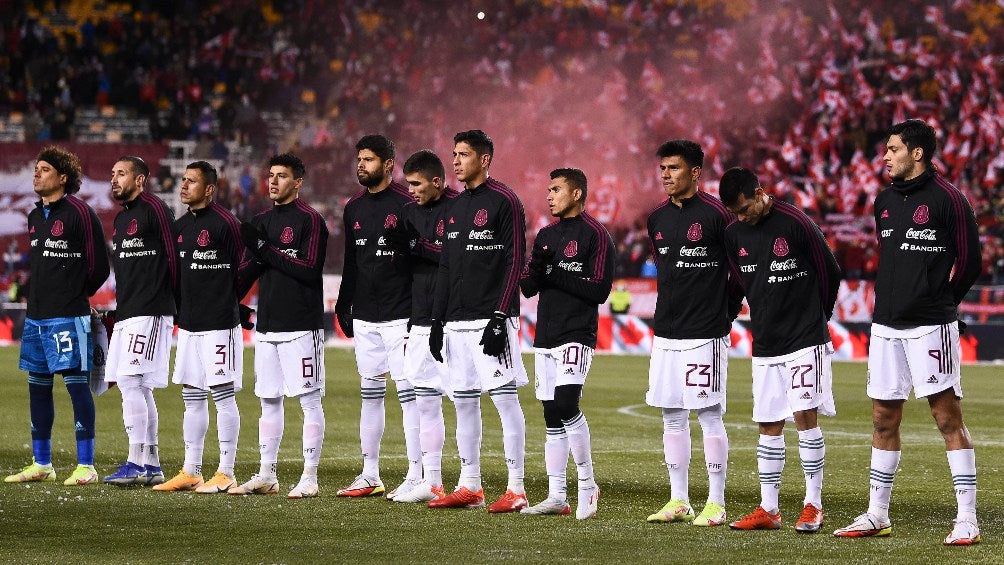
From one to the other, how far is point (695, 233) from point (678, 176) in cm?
35

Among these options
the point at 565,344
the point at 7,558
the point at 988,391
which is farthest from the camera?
the point at 988,391

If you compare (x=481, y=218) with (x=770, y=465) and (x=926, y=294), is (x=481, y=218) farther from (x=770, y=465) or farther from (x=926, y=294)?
(x=926, y=294)

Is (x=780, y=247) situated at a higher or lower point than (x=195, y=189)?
lower

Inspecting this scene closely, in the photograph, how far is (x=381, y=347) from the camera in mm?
10391

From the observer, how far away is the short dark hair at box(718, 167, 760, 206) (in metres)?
8.53

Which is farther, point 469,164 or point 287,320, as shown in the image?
point 287,320

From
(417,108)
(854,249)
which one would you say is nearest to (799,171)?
(854,249)

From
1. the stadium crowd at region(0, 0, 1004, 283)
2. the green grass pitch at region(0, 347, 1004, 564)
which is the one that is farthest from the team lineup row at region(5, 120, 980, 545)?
the stadium crowd at region(0, 0, 1004, 283)

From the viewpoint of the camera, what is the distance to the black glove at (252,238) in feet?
32.9

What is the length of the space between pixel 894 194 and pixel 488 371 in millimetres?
2715

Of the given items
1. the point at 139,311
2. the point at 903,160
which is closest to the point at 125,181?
the point at 139,311

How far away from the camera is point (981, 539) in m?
8.18

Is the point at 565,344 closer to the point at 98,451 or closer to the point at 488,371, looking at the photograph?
the point at 488,371

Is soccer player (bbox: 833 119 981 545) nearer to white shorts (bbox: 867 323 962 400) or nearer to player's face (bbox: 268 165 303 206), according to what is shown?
white shorts (bbox: 867 323 962 400)
